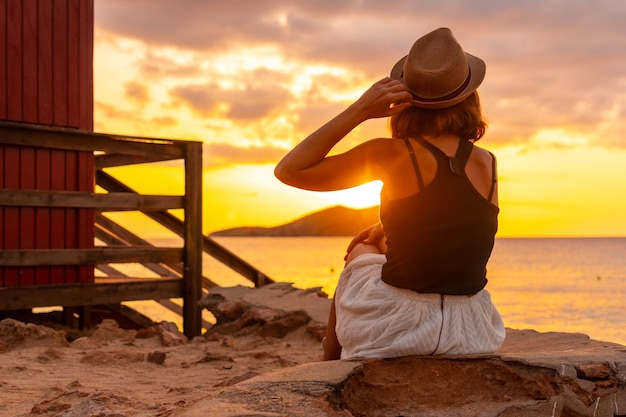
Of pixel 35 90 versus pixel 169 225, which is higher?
pixel 35 90

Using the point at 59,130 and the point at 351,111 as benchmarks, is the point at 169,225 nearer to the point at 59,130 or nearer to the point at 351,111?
the point at 59,130

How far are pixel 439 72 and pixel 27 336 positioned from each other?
13.6 feet

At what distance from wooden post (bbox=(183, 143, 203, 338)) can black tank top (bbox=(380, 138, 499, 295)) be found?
16.8 feet

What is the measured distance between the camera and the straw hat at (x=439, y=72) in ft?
9.76

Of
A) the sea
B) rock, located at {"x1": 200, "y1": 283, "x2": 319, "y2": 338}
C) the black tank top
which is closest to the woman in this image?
the black tank top

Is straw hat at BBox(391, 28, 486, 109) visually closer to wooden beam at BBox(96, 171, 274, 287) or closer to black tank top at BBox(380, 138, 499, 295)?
black tank top at BBox(380, 138, 499, 295)

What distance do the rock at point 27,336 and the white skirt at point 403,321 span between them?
339 centimetres

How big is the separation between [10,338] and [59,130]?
2.41m

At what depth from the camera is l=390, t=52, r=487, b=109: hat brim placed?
2.99 metres

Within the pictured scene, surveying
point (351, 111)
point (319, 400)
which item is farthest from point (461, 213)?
point (319, 400)

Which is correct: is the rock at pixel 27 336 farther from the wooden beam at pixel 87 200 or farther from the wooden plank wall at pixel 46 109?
the wooden beam at pixel 87 200

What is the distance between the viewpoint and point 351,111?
2945 millimetres

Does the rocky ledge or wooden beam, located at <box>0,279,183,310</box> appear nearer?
the rocky ledge

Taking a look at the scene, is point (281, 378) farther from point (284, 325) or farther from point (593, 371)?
point (284, 325)
